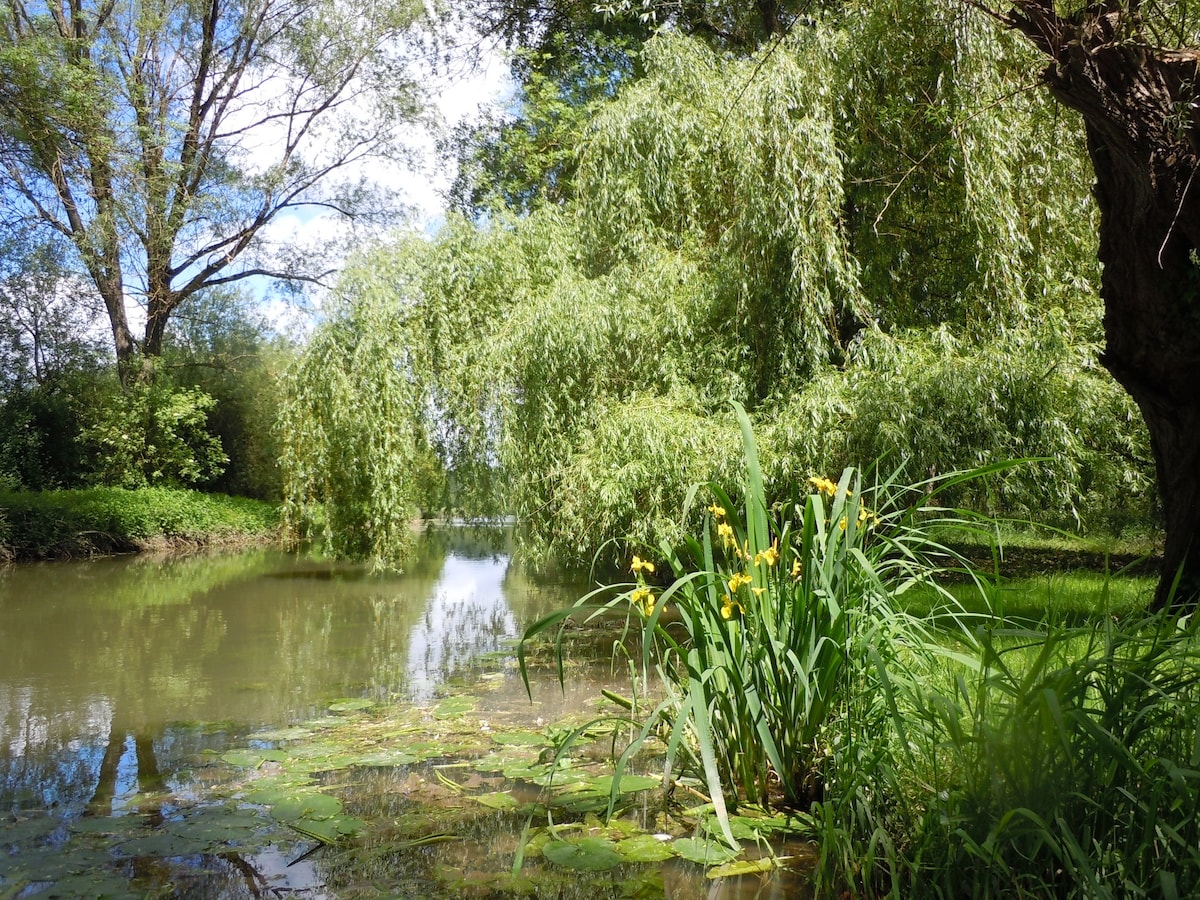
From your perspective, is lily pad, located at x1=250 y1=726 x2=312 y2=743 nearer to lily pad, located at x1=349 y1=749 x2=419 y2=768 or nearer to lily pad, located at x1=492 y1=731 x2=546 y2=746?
lily pad, located at x1=349 y1=749 x2=419 y2=768

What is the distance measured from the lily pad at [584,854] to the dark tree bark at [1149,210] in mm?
2336

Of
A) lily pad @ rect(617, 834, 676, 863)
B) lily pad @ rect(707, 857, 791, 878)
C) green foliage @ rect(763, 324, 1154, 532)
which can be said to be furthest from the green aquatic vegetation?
green foliage @ rect(763, 324, 1154, 532)

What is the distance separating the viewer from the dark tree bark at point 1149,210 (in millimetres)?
3650

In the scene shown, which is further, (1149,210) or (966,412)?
(966,412)

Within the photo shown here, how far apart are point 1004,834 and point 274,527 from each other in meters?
18.4

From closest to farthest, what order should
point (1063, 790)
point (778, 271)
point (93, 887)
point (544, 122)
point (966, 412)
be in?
point (1063, 790), point (93, 887), point (966, 412), point (778, 271), point (544, 122)

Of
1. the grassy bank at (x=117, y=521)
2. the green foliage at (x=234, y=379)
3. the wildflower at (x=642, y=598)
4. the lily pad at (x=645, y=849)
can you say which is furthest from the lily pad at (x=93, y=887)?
the green foliage at (x=234, y=379)

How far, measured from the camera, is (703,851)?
265cm

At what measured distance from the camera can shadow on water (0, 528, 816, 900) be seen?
2.73 m

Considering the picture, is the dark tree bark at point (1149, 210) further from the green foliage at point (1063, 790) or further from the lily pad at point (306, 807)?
the lily pad at point (306, 807)

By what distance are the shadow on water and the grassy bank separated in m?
5.44

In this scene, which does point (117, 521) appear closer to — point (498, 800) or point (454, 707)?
point (454, 707)

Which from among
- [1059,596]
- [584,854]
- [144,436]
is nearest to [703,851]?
[584,854]

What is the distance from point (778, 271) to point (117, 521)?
1234 cm
